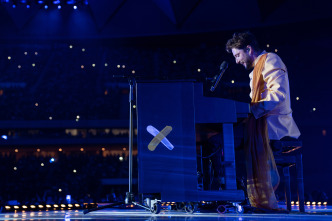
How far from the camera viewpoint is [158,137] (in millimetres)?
2365

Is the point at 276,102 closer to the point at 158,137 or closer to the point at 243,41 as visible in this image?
the point at 243,41

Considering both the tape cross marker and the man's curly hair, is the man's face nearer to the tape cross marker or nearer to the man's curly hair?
the man's curly hair

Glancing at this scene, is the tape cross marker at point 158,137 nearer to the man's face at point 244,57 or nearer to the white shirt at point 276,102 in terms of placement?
the white shirt at point 276,102

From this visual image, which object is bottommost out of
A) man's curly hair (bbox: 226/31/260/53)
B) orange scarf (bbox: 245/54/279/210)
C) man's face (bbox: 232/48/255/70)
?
orange scarf (bbox: 245/54/279/210)

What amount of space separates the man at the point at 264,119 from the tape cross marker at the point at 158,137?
58cm

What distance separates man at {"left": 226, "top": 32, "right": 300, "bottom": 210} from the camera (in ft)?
8.23

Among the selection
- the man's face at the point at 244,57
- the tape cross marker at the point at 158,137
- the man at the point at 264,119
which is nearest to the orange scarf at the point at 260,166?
the man at the point at 264,119

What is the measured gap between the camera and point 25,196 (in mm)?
10023

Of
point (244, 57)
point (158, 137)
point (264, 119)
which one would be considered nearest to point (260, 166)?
point (264, 119)

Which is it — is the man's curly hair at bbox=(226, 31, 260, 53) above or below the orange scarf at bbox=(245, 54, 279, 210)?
above

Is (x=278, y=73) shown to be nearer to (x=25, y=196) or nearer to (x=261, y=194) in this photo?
(x=261, y=194)

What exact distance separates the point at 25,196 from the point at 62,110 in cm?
573

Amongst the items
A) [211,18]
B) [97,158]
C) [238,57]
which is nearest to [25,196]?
[97,158]

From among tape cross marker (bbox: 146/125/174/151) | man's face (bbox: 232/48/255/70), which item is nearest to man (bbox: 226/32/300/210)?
man's face (bbox: 232/48/255/70)
